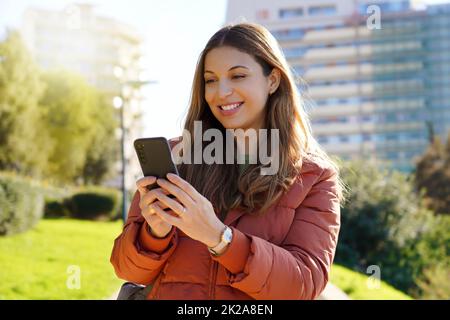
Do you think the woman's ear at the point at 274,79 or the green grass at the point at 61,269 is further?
the green grass at the point at 61,269

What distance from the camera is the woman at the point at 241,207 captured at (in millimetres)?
1444

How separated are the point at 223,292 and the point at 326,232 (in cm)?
29

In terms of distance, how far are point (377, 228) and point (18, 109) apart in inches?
468

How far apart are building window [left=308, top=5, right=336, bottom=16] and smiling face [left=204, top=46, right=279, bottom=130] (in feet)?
182

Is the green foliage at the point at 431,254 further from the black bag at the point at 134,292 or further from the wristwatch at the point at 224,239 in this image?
the wristwatch at the point at 224,239

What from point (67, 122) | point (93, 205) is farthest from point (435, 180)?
point (93, 205)

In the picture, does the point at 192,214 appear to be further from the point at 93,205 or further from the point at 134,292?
the point at 93,205

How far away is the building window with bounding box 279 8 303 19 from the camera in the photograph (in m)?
55.8

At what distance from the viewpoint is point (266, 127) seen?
1771 mm

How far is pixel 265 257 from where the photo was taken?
56.6 inches

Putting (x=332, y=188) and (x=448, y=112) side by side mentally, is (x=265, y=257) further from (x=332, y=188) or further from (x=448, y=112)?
(x=448, y=112)

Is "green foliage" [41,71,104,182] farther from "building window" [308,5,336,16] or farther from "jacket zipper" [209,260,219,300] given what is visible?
"building window" [308,5,336,16]

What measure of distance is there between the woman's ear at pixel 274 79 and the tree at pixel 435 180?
25032 mm

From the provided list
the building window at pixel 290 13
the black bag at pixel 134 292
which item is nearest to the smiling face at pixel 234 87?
the black bag at pixel 134 292
